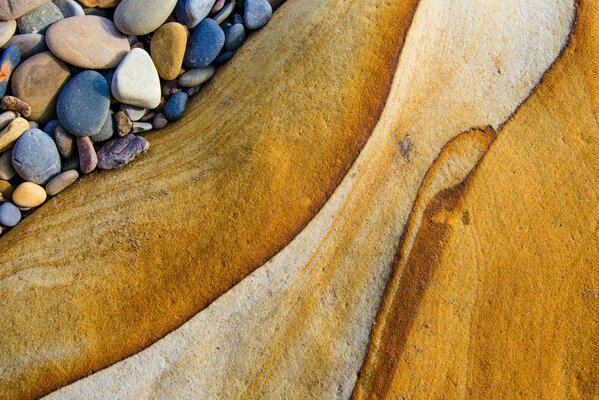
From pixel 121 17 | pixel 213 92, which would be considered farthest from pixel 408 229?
pixel 121 17

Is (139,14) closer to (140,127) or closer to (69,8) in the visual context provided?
(69,8)

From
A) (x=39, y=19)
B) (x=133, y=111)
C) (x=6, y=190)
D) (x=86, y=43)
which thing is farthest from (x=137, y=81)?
(x=6, y=190)

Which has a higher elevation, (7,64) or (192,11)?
(192,11)

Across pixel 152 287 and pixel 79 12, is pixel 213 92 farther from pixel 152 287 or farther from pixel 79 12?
pixel 152 287

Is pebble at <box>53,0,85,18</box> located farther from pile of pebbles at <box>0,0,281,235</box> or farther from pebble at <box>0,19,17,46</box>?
pebble at <box>0,19,17,46</box>

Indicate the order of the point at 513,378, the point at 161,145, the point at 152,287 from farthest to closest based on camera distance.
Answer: the point at 161,145
the point at 152,287
the point at 513,378

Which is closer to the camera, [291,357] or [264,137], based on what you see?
[291,357]

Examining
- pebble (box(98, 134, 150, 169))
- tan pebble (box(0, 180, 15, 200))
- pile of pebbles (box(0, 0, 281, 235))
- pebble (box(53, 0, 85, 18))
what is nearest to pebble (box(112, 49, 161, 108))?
pile of pebbles (box(0, 0, 281, 235))
